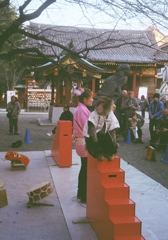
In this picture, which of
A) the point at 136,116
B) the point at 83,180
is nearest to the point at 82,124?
the point at 83,180

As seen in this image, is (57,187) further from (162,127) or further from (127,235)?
(162,127)

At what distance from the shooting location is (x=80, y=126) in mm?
4672

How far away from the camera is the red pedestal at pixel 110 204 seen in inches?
126

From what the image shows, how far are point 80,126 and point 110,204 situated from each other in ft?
5.39

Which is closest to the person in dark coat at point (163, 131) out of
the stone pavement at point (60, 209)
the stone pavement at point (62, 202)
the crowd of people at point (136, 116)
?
the crowd of people at point (136, 116)

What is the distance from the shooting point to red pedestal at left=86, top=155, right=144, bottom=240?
3209 mm

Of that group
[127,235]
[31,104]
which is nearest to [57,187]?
[127,235]

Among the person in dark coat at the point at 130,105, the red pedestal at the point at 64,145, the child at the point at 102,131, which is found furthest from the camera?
the person in dark coat at the point at 130,105

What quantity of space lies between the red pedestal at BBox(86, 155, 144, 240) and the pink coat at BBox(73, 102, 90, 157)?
59 cm

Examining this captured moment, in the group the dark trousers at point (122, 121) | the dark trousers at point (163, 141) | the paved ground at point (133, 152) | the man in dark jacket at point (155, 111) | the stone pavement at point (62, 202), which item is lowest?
the paved ground at point (133, 152)

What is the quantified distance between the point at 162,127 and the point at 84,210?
549 cm

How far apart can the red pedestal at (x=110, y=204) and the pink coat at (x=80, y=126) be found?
59 cm

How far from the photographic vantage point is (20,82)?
36.6 m

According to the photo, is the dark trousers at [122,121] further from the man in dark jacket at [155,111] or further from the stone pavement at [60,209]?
the stone pavement at [60,209]
